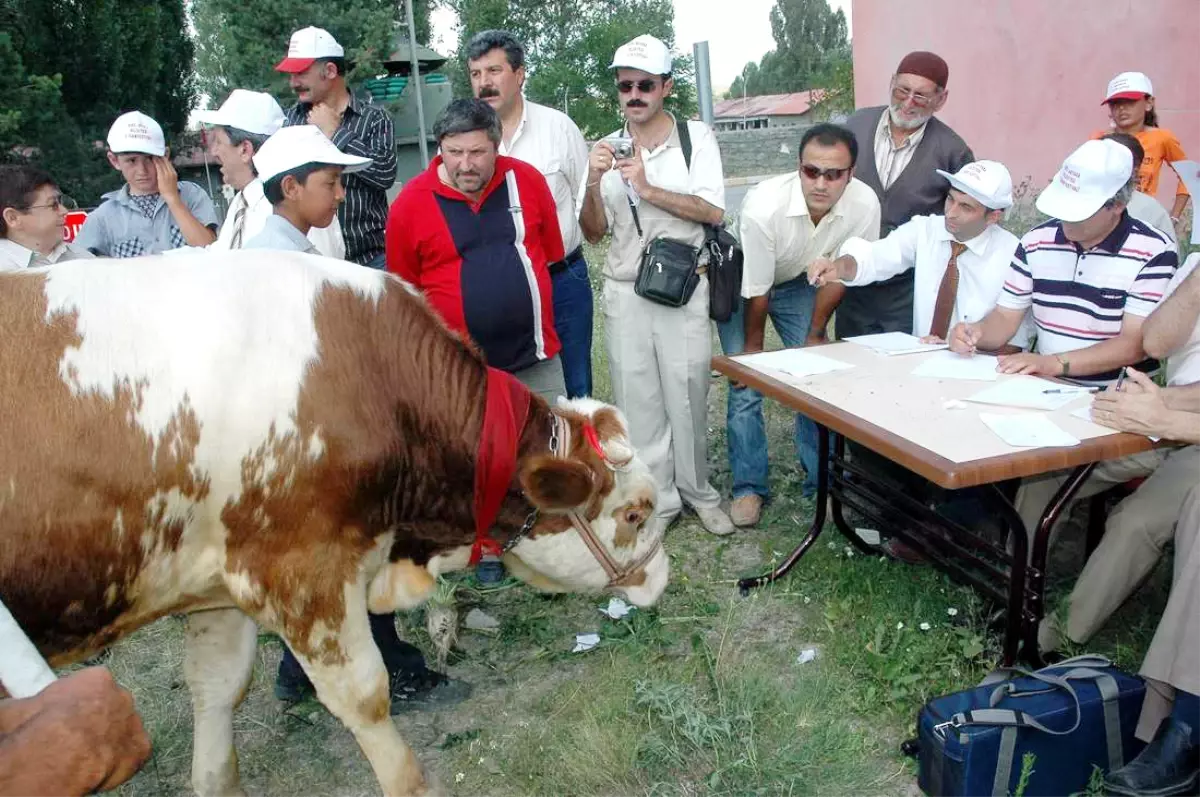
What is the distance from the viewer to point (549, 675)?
3730mm

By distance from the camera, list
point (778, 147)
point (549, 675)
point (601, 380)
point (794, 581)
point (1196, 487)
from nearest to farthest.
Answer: point (1196, 487), point (549, 675), point (794, 581), point (601, 380), point (778, 147)

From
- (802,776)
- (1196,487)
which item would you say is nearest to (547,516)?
(802,776)

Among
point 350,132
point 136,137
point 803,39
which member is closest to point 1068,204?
point 350,132

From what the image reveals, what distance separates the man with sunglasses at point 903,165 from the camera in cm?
459

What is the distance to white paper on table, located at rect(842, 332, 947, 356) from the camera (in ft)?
13.0

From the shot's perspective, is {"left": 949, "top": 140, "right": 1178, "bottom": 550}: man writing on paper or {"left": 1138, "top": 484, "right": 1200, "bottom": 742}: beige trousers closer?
{"left": 1138, "top": 484, "right": 1200, "bottom": 742}: beige trousers

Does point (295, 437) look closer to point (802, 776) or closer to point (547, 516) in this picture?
point (547, 516)

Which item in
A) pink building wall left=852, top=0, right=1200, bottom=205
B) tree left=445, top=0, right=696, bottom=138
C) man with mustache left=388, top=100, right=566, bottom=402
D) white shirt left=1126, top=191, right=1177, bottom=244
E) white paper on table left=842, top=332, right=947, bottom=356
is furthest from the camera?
tree left=445, top=0, right=696, bottom=138

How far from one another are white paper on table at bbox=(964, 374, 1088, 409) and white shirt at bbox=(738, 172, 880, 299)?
132 cm

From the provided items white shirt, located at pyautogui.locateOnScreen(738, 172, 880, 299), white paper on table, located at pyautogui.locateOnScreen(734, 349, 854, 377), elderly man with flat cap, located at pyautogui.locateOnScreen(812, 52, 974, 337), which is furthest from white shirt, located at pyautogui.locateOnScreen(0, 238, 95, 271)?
elderly man with flat cap, located at pyautogui.locateOnScreen(812, 52, 974, 337)

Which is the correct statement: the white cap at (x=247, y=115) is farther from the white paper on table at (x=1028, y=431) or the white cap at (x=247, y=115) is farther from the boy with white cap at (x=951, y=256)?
the white paper on table at (x=1028, y=431)

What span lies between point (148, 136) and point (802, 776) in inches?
160

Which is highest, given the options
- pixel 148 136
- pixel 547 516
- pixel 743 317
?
pixel 148 136

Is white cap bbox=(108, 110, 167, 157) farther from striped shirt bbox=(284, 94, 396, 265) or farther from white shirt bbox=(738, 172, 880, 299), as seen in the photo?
white shirt bbox=(738, 172, 880, 299)
